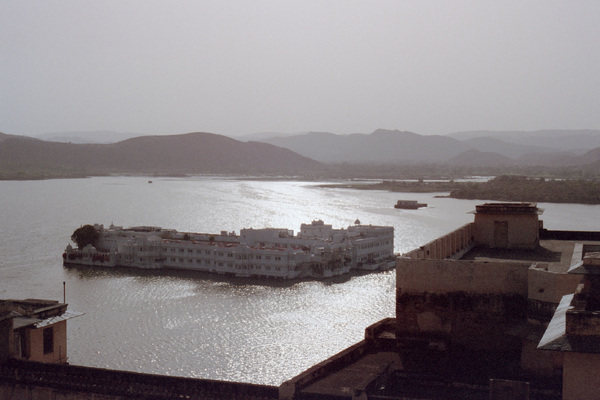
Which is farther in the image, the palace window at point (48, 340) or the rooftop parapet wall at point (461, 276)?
the palace window at point (48, 340)

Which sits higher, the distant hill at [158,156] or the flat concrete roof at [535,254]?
the distant hill at [158,156]

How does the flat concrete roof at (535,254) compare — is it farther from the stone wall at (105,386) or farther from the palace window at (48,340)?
the palace window at (48,340)

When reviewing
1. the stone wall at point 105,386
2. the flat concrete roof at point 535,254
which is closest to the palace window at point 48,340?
the stone wall at point 105,386

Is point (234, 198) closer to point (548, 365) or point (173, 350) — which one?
point (173, 350)

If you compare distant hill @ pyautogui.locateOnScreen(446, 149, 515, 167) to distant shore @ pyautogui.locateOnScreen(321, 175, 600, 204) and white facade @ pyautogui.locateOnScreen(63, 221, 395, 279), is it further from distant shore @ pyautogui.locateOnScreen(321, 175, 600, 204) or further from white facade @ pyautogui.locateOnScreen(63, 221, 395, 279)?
white facade @ pyautogui.locateOnScreen(63, 221, 395, 279)

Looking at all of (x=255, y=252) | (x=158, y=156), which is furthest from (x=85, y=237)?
(x=158, y=156)

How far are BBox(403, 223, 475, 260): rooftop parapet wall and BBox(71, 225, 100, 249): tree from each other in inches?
879

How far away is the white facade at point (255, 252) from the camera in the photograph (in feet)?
72.3

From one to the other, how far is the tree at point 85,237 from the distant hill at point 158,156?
81.8 meters

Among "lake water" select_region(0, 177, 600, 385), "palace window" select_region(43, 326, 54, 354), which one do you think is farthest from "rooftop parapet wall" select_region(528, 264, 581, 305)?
"lake water" select_region(0, 177, 600, 385)

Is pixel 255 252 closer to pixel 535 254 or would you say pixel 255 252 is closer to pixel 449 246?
pixel 535 254

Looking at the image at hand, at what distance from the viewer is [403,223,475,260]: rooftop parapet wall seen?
16.8 ft

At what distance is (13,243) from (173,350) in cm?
1876

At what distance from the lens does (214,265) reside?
2311cm
